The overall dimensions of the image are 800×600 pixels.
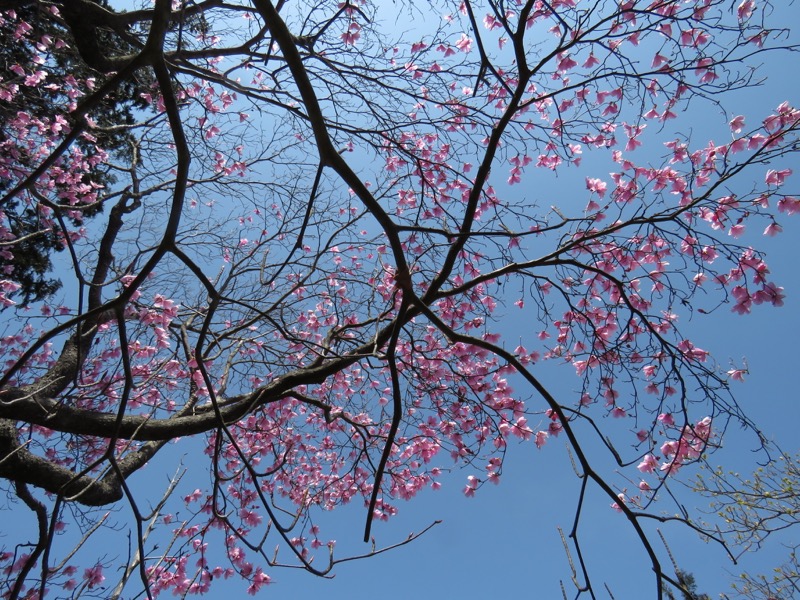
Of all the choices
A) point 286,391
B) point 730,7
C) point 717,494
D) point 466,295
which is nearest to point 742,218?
point 730,7

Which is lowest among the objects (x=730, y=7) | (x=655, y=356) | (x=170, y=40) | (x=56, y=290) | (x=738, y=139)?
(x=655, y=356)

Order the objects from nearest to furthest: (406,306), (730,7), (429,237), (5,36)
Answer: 1. (406,306)
2. (730,7)
3. (429,237)
4. (5,36)

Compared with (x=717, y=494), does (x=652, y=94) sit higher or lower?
higher

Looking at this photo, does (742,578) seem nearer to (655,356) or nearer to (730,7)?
(655,356)

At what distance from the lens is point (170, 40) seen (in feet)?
14.0

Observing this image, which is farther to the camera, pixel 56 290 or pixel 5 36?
pixel 56 290

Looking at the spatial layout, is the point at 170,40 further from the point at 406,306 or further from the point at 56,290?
the point at 56,290

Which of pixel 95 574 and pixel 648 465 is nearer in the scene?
pixel 648 465

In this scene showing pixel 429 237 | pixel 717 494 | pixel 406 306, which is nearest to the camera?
pixel 406 306

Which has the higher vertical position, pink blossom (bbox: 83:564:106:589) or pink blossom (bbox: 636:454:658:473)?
pink blossom (bbox: 83:564:106:589)

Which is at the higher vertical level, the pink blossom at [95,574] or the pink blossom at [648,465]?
the pink blossom at [95,574]

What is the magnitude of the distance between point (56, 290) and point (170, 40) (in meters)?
3.88

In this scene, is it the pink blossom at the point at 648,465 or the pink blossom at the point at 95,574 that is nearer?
the pink blossom at the point at 648,465

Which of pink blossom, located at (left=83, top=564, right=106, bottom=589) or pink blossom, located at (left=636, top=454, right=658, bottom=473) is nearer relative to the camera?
pink blossom, located at (left=636, top=454, right=658, bottom=473)
